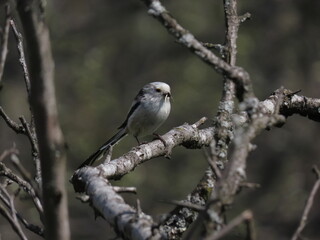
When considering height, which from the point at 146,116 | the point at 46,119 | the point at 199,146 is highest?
the point at 146,116

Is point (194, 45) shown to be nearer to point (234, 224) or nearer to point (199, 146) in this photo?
point (234, 224)

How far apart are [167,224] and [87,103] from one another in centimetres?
1100

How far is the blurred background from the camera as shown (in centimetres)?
1127

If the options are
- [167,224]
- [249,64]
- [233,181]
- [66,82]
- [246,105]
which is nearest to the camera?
[233,181]

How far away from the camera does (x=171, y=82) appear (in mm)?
13922

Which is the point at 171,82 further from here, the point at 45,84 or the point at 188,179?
the point at 45,84

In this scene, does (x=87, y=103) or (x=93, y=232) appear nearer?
(x=93, y=232)

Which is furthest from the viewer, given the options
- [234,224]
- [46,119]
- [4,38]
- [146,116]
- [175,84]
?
[175,84]

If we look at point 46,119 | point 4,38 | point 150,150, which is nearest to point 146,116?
point 150,150

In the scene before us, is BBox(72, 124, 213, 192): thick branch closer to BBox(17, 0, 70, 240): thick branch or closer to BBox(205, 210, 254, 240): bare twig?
BBox(17, 0, 70, 240): thick branch

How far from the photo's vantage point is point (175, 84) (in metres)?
13.9

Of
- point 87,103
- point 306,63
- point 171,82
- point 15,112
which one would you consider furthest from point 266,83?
point 15,112

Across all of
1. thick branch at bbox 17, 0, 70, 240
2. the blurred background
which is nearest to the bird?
thick branch at bbox 17, 0, 70, 240

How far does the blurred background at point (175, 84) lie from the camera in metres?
11.3
